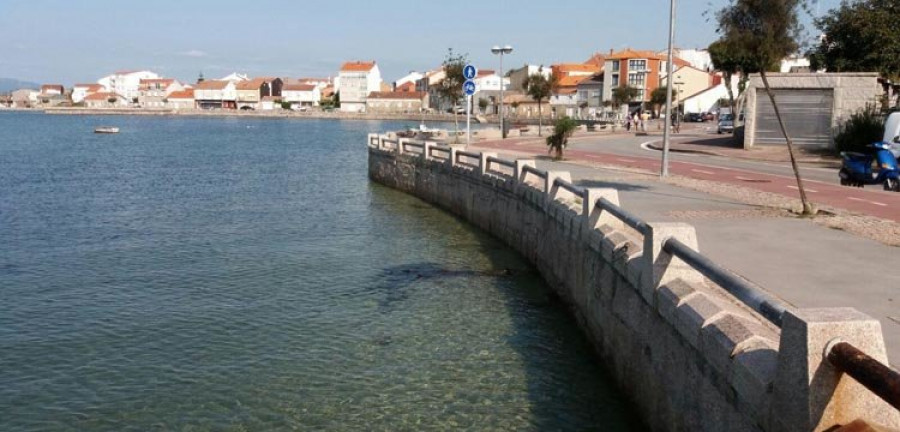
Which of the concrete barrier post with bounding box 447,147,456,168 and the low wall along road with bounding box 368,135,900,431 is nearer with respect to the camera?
the low wall along road with bounding box 368,135,900,431

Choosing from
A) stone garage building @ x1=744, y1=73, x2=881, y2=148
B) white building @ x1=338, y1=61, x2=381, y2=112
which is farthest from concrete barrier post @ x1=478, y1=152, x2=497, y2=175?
white building @ x1=338, y1=61, x2=381, y2=112

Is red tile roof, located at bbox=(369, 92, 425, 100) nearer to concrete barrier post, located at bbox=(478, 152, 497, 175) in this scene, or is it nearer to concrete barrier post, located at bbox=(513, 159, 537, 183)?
concrete barrier post, located at bbox=(478, 152, 497, 175)

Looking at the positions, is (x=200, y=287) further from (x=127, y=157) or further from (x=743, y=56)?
(x=127, y=157)

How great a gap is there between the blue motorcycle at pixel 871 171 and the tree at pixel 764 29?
6.78m

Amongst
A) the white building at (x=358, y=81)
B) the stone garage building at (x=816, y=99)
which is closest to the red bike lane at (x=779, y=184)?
the stone garage building at (x=816, y=99)

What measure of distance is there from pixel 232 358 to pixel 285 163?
138 ft

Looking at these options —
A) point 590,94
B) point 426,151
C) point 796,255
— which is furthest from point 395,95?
point 796,255

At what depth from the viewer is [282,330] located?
12523 mm

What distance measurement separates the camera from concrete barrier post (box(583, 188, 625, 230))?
1138cm

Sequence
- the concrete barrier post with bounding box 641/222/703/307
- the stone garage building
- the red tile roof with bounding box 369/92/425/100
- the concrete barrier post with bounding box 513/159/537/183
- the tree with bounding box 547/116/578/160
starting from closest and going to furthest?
the concrete barrier post with bounding box 641/222/703/307
the concrete barrier post with bounding box 513/159/537/183
the tree with bounding box 547/116/578/160
the stone garage building
the red tile roof with bounding box 369/92/425/100

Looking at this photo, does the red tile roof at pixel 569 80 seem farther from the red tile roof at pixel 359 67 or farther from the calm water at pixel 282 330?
the calm water at pixel 282 330

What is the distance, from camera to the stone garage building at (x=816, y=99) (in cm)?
3359

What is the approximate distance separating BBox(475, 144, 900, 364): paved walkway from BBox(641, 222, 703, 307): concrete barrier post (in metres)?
1.36

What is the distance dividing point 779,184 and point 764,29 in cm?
775
